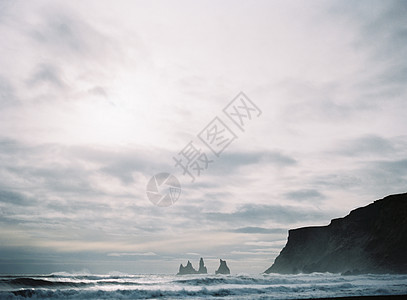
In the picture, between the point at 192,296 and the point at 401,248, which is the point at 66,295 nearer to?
the point at 192,296

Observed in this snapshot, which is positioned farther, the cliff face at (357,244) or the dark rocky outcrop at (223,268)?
the dark rocky outcrop at (223,268)

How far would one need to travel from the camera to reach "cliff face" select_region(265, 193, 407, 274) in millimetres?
62281

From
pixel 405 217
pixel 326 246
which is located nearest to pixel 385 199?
pixel 405 217

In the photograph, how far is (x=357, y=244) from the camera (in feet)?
247

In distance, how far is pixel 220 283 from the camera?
32.9 metres

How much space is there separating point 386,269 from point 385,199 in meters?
16.0

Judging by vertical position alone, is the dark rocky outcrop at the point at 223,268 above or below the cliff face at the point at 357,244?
below

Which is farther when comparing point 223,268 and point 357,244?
point 223,268

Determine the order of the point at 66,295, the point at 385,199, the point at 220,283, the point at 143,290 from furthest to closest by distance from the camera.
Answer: the point at 385,199, the point at 220,283, the point at 143,290, the point at 66,295

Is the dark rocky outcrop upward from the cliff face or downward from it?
downward

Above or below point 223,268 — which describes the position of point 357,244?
above

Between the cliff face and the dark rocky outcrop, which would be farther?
the dark rocky outcrop

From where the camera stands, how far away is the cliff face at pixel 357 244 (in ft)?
204

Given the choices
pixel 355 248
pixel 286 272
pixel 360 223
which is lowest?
pixel 286 272
